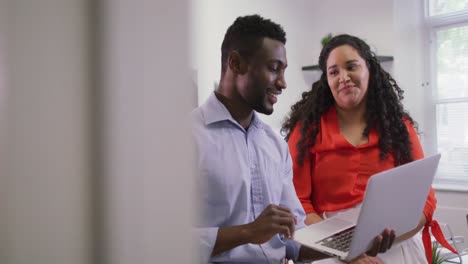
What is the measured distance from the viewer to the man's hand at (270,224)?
97cm

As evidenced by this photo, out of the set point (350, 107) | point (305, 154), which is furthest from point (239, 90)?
point (350, 107)

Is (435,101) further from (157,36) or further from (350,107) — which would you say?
(157,36)

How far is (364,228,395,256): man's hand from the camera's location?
44.3 inches

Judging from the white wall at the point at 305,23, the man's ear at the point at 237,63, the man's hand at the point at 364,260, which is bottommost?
the man's hand at the point at 364,260

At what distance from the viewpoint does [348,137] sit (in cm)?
144

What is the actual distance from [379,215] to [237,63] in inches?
23.8

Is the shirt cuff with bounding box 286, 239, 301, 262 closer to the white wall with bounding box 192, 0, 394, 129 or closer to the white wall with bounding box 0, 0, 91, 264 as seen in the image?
the white wall with bounding box 0, 0, 91, 264

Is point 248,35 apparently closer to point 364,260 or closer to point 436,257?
point 364,260

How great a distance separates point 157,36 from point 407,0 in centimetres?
394

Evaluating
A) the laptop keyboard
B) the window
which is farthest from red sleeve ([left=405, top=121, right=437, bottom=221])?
the window

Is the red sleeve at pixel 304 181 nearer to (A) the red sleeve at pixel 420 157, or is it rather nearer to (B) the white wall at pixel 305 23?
(A) the red sleeve at pixel 420 157

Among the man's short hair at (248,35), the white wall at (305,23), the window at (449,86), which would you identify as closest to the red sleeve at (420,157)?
the man's short hair at (248,35)

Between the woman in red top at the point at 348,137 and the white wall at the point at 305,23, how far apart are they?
5.13ft

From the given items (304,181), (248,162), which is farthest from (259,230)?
(304,181)
